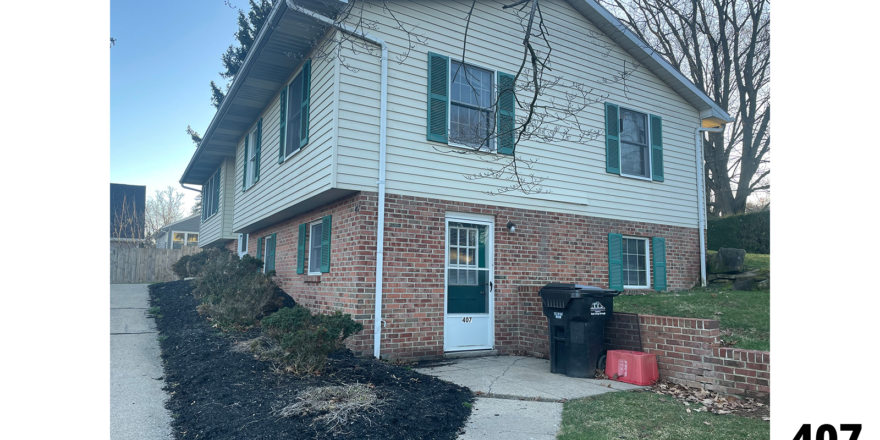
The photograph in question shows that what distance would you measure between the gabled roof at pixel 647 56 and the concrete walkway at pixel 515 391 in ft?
22.6

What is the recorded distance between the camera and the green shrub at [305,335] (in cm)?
563

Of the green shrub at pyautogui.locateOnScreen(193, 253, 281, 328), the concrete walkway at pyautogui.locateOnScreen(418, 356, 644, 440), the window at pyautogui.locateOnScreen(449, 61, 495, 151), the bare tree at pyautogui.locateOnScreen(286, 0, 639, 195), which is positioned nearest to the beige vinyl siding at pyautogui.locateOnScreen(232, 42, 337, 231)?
the bare tree at pyautogui.locateOnScreen(286, 0, 639, 195)

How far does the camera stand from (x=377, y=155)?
7871mm

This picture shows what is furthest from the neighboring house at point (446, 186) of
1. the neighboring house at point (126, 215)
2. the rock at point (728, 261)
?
the neighboring house at point (126, 215)

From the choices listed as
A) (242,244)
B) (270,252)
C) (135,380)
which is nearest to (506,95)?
(270,252)

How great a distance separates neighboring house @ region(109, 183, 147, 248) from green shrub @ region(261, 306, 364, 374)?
22000 millimetres

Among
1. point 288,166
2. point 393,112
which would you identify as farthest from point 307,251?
point 393,112

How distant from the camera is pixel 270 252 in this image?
12.2 meters

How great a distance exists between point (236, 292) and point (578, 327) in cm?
603

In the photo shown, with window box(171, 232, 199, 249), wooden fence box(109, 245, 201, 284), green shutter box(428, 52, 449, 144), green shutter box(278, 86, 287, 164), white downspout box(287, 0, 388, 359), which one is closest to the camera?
white downspout box(287, 0, 388, 359)

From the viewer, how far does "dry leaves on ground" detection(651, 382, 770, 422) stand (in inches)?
196

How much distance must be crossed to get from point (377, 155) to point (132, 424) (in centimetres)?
457

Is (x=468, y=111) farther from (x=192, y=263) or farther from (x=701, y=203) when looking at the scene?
(x=192, y=263)

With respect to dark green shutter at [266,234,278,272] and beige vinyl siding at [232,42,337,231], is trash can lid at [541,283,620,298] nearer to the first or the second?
beige vinyl siding at [232,42,337,231]
